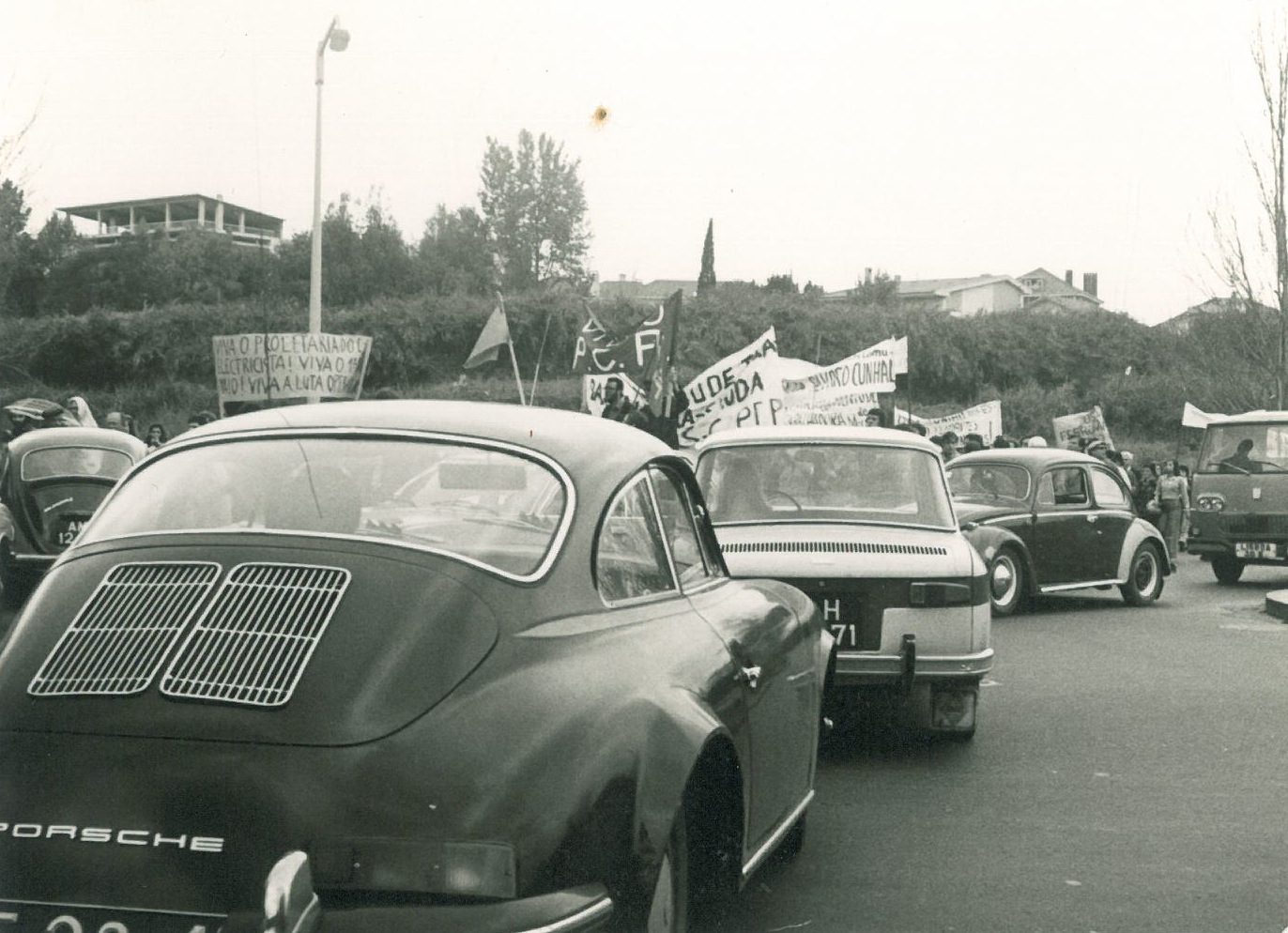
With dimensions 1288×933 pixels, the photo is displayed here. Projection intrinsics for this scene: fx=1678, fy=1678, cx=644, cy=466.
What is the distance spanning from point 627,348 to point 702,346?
1476 inches

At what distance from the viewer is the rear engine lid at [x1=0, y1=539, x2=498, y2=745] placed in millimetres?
3332

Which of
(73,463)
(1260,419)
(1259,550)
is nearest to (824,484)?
(73,463)

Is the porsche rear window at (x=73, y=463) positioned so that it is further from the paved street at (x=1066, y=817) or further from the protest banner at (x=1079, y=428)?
the protest banner at (x=1079, y=428)

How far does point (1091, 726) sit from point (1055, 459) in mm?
7680

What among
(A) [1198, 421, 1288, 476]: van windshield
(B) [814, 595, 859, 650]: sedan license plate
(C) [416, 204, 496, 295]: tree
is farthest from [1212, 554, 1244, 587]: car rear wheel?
(C) [416, 204, 496, 295]: tree

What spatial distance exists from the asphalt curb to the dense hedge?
29.8m

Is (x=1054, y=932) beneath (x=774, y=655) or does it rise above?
beneath

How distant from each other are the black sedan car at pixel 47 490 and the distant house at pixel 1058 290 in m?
113

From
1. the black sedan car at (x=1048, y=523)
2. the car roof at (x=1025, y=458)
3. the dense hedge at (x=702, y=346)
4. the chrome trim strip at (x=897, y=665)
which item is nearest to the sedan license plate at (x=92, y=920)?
the chrome trim strip at (x=897, y=665)

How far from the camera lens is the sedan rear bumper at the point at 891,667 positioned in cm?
803

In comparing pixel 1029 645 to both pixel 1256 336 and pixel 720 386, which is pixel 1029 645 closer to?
pixel 720 386

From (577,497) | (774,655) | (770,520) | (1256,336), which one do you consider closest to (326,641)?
(577,497)

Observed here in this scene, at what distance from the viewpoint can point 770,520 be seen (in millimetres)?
8859

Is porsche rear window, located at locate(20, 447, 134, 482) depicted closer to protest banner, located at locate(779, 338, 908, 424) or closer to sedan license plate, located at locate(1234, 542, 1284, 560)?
protest banner, located at locate(779, 338, 908, 424)
